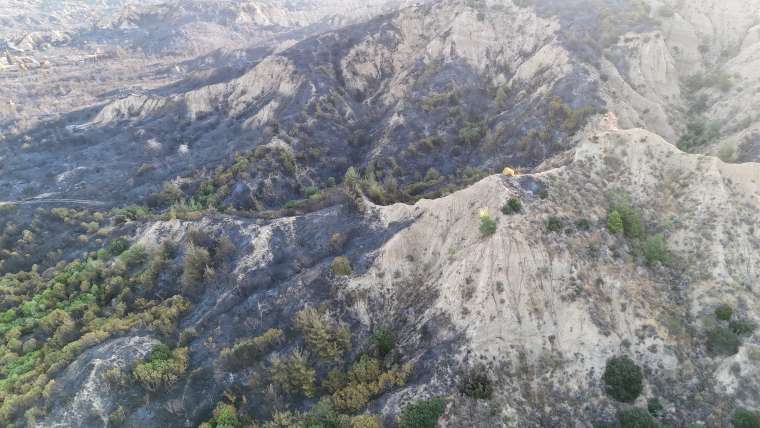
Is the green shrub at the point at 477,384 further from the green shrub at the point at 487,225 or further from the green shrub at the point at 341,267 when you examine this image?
the green shrub at the point at 341,267

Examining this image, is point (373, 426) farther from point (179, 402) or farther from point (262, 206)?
point (262, 206)

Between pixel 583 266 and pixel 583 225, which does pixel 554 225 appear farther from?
pixel 583 266

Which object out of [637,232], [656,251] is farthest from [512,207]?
[656,251]

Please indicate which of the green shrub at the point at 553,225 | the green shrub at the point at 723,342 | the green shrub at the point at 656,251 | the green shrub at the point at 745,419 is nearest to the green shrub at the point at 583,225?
the green shrub at the point at 553,225

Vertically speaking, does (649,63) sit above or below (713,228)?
above

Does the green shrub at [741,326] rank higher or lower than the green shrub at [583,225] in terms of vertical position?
lower

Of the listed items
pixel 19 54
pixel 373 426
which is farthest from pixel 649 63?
pixel 19 54

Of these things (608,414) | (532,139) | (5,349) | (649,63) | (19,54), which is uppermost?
(19,54)
